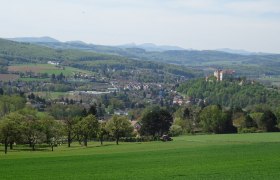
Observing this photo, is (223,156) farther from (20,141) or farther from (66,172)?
(20,141)

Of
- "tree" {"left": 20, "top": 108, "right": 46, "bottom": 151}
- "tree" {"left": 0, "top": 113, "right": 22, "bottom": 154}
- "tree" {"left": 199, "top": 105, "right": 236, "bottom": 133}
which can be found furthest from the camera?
"tree" {"left": 199, "top": 105, "right": 236, "bottom": 133}

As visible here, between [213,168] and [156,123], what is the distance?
223 feet

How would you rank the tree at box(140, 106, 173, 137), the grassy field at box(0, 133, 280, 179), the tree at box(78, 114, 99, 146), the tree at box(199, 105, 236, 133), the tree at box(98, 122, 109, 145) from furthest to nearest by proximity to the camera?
1. the tree at box(199, 105, 236, 133)
2. the tree at box(140, 106, 173, 137)
3. the tree at box(98, 122, 109, 145)
4. the tree at box(78, 114, 99, 146)
5. the grassy field at box(0, 133, 280, 179)

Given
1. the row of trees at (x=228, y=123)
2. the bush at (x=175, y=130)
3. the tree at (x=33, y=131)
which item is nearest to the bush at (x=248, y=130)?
the row of trees at (x=228, y=123)

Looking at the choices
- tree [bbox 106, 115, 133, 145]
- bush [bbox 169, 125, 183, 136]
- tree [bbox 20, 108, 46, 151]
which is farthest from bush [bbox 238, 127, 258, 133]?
tree [bbox 20, 108, 46, 151]

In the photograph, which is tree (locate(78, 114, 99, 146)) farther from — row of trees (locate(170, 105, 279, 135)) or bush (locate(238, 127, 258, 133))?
bush (locate(238, 127, 258, 133))

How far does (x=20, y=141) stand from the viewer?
81500mm

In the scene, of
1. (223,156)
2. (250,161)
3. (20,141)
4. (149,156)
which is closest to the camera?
(250,161)

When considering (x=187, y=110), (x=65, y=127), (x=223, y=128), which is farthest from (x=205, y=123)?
(x=65, y=127)

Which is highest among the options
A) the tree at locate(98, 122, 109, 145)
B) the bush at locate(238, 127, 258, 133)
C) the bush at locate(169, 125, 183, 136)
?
the tree at locate(98, 122, 109, 145)

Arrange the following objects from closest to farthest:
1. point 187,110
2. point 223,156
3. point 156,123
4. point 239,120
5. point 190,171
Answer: point 190,171
point 223,156
point 156,123
point 239,120
point 187,110

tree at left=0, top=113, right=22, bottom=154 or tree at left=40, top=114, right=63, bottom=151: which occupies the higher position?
tree at left=0, top=113, right=22, bottom=154

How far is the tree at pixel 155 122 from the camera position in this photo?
10681 centimetres

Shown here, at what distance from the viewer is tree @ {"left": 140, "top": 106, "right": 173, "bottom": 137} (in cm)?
10681
